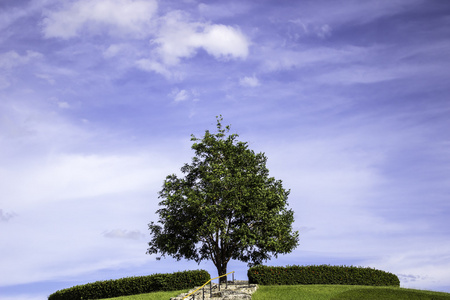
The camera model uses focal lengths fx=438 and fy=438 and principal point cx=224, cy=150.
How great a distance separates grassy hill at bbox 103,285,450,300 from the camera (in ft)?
86.8

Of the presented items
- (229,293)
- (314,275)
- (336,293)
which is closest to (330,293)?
(336,293)

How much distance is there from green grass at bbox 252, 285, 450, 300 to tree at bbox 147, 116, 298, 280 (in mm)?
6284

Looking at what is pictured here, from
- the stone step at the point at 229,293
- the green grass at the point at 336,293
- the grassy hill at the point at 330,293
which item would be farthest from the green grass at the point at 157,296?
the green grass at the point at 336,293

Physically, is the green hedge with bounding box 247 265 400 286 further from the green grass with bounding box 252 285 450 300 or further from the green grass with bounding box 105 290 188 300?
the green grass with bounding box 105 290 188 300

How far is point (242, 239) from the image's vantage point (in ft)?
112

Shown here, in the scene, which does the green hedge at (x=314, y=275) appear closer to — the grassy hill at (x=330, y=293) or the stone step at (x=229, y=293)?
the grassy hill at (x=330, y=293)

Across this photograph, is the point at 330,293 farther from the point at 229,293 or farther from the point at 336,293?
the point at 229,293

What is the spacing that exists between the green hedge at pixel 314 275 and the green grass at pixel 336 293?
121cm

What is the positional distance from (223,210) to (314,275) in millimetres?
8770

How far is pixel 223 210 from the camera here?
35656 millimetres

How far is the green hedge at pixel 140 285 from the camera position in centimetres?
3209

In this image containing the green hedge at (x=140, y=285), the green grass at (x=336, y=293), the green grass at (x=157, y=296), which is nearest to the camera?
the green grass at (x=336, y=293)

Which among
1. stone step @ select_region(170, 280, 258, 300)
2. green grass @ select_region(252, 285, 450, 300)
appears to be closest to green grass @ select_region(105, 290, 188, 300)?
stone step @ select_region(170, 280, 258, 300)

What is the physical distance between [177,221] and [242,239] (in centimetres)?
568
